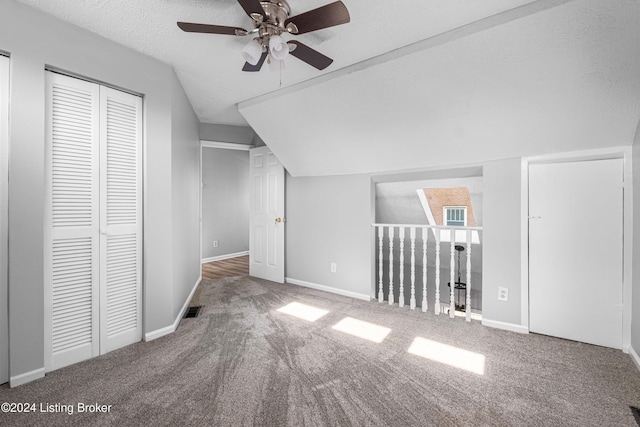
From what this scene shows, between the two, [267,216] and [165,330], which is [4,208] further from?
[267,216]

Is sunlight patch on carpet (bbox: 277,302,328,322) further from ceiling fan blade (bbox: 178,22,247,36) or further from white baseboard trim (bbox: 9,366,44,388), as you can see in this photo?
ceiling fan blade (bbox: 178,22,247,36)

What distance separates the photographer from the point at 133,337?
2.21m

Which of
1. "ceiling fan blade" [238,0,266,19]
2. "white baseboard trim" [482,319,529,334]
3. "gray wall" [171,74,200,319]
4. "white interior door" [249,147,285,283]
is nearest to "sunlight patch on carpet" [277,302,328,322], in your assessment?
"white interior door" [249,147,285,283]

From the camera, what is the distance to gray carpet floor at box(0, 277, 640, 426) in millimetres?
1402

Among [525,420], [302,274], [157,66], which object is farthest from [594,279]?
[157,66]

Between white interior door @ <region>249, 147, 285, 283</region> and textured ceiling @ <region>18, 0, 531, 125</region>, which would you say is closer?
textured ceiling @ <region>18, 0, 531, 125</region>

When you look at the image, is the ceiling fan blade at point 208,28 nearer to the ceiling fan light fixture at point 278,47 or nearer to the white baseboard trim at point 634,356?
the ceiling fan light fixture at point 278,47

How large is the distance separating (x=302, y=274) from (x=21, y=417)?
2.79 m

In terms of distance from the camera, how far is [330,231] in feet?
11.8

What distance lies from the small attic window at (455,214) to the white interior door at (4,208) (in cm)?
480

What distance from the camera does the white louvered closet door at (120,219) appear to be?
2.05 meters

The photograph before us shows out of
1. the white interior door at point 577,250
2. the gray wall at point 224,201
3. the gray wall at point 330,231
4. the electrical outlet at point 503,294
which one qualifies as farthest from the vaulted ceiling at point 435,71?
the gray wall at point 224,201

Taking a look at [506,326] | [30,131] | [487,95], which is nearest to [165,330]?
[30,131]

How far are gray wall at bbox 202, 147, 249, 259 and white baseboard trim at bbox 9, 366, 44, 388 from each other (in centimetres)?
409
